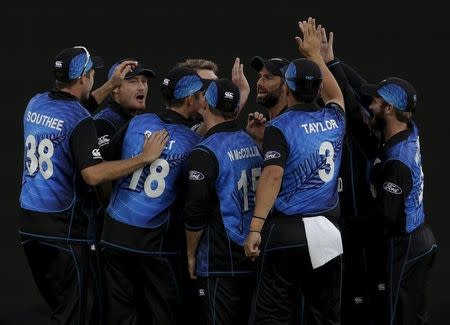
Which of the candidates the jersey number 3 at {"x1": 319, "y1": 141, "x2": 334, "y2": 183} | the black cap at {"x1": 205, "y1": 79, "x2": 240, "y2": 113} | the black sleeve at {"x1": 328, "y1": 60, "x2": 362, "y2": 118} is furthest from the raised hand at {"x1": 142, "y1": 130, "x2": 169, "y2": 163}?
the black sleeve at {"x1": 328, "y1": 60, "x2": 362, "y2": 118}

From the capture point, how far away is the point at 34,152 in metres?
4.88

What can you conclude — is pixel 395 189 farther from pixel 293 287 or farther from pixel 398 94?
pixel 293 287

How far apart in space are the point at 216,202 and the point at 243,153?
0.89 feet

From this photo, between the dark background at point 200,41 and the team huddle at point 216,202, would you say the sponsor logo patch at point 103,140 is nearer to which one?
the team huddle at point 216,202

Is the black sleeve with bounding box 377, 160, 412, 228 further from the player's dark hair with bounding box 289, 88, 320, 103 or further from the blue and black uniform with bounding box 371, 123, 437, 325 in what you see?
the player's dark hair with bounding box 289, 88, 320, 103

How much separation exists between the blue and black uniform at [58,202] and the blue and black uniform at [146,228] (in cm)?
16

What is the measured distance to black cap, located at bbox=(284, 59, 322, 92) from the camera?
185 inches

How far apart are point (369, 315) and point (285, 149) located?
137cm

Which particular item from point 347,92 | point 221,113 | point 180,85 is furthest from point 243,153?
point 347,92

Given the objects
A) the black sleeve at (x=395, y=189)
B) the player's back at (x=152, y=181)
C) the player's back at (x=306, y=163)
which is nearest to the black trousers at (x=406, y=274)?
the black sleeve at (x=395, y=189)

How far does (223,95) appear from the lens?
15.6 ft

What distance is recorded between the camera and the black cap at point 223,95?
4762mm

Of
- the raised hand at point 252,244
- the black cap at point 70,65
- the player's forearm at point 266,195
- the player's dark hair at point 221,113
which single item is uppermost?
the black cap at point 70,65

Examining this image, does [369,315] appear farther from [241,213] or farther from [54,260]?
[54,260]
